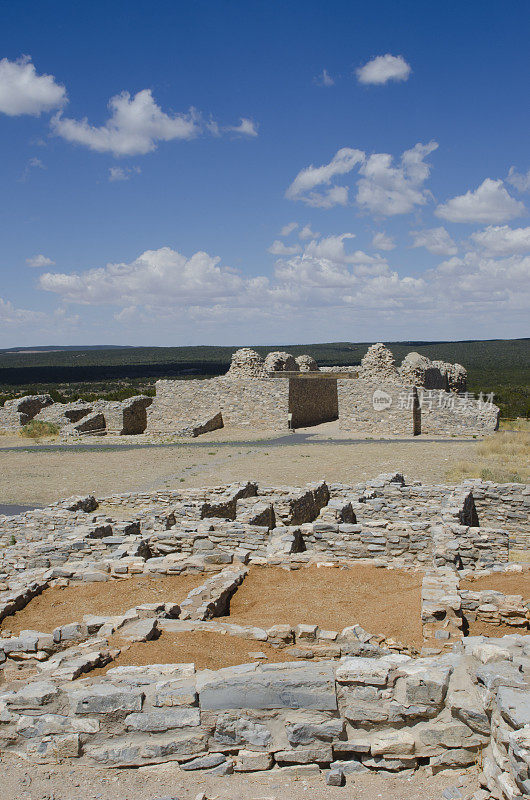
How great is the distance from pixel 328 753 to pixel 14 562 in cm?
693

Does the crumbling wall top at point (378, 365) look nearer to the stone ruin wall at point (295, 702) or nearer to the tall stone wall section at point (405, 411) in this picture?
the tall stone wall section at point (405, 411)

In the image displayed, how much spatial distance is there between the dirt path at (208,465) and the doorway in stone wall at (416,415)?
6.07ft

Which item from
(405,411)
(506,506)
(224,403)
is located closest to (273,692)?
(506,506)

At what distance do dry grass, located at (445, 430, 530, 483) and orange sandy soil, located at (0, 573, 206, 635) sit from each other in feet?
33.9

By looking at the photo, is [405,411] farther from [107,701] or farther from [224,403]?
[107,701]

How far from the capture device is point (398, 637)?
20.1 ft

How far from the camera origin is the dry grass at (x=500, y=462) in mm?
16562

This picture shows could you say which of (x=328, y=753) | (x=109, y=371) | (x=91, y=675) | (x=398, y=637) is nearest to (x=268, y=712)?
(x=328, y=753)

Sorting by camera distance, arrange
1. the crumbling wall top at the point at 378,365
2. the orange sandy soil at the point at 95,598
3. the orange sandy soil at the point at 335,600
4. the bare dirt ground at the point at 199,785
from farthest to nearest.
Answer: the crumbling wall top at the point at 378,365
the orange sandy soil at the point at 95,598
the orange sandy soil at the point at 335,600
the bare dirt ground at the point at 199,785

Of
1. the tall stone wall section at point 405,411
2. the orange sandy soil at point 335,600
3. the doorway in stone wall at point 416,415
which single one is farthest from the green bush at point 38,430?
the orange sandy soil at point 335,600

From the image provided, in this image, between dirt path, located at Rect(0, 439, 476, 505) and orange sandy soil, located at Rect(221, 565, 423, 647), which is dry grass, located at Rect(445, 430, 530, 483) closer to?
dirt path, located at Rect(0, 439, 476, 505)

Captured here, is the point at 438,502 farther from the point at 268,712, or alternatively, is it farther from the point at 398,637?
the point at 268,712

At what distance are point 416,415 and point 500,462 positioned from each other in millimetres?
8970

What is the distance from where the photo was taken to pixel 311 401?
1282 inches
